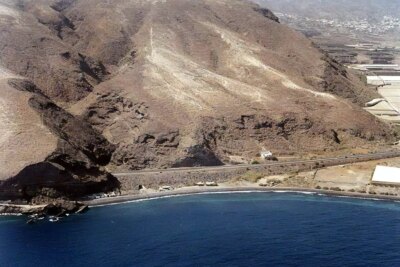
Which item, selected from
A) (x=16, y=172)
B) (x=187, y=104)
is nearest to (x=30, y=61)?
(x=187, y=104)

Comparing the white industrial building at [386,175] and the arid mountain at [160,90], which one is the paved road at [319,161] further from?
the white industrial building at [386,175]

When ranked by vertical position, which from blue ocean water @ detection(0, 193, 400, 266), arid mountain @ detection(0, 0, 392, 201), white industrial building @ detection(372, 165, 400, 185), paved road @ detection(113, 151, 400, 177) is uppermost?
arid mountain @ detection(0, 0, 392, 201)

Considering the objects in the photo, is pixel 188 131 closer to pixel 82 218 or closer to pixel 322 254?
pixel 82 218

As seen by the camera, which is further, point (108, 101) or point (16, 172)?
point (108, 101)

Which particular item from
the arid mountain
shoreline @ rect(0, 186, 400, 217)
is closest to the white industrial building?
shoreline @ rect(0, 186, 400, 217)

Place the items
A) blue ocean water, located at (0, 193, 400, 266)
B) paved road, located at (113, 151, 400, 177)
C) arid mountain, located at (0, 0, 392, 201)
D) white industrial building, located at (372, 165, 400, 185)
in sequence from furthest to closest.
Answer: paved road, located at (113, 151, 400, 177) → arid mountain, located at (0, 0, 392, 201) → white industrial building, located at (372, 165, 400, 185) → blue ocean water, located at (0, 193, 400, 266)

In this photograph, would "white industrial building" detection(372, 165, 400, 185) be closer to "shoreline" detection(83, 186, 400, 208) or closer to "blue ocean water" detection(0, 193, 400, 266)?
"shoreline" detection(83, 186, 400, 208)
